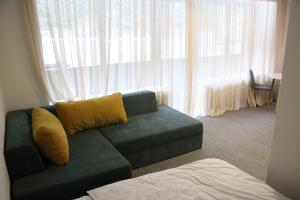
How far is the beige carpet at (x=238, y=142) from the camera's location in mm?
2930

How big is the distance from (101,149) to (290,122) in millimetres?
1777

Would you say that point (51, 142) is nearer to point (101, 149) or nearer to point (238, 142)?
point (101, 149)

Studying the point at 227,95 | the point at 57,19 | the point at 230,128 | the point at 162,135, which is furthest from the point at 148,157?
the point at 227,95

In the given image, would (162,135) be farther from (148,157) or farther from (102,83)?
(102,83)

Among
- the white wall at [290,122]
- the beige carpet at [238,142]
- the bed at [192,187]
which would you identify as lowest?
the beige carpet at [238,142]

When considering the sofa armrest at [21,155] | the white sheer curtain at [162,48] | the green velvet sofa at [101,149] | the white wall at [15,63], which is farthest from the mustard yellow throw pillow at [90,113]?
the sofa armrest at [21,155]

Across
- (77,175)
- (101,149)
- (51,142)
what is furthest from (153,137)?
(51,142)

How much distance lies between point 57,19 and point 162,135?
1.89 m

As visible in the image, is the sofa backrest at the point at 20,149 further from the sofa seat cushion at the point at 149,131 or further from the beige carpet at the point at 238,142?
the beige carpet at the point at 238,142

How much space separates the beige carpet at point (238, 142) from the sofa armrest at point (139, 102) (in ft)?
2.74

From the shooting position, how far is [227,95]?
4.65 m

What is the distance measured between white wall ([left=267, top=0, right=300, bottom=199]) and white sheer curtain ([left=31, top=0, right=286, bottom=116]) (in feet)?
7.94

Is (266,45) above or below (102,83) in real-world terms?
above

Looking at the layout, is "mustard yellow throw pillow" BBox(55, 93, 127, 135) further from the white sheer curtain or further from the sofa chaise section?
the white sheer curtain
